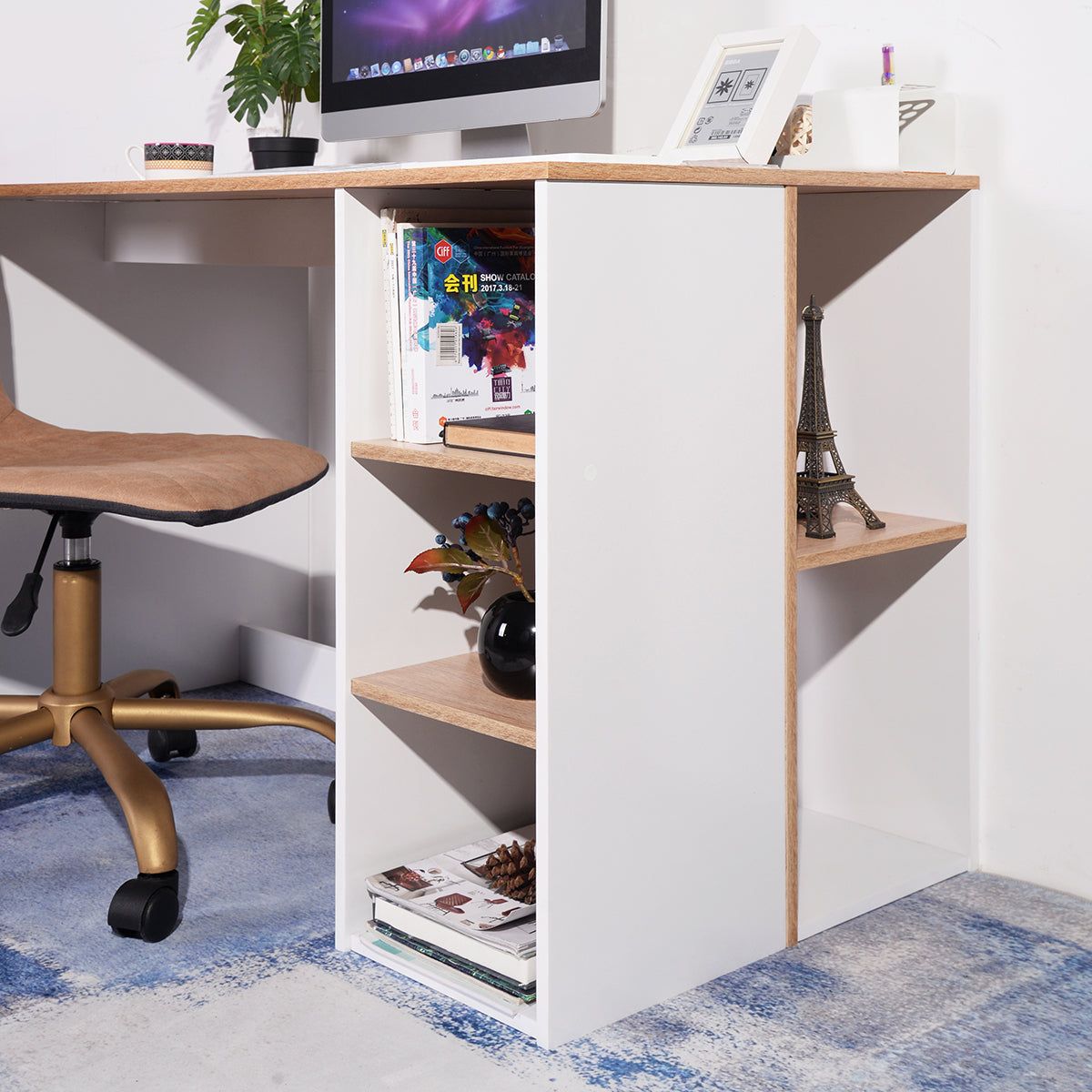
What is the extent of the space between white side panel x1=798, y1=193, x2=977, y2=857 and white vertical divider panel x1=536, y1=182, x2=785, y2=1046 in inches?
13.0

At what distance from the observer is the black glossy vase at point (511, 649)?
53.3 inches

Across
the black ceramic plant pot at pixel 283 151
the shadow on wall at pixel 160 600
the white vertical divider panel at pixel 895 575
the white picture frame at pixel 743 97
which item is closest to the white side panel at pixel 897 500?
the white vertical divider panel at pixel 895 575

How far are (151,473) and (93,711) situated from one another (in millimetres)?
411

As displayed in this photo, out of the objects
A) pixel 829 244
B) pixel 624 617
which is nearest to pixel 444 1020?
pixel 624 617

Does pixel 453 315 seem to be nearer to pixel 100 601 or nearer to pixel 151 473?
pixel 151 473

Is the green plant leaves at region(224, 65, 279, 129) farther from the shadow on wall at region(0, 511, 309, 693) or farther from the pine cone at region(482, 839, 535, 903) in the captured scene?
the pine cone at region(482, 839, 535, 903)

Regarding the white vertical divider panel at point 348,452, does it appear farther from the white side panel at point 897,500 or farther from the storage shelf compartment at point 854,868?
the white side panel at point 897,500

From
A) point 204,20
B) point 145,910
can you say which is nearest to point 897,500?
point 145,910

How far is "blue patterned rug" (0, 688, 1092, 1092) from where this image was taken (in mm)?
1193

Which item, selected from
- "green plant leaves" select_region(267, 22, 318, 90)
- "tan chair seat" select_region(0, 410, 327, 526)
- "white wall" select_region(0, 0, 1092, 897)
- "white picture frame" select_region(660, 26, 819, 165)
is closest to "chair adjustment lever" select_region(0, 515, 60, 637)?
"tan chair seat" select_region(0, 410, 327, 526)

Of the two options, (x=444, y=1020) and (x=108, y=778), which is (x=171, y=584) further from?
(x=444, y=1020)

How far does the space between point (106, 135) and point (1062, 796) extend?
5.97ft

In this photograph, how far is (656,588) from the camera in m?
1.28

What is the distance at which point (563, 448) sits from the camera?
1.19 metres
